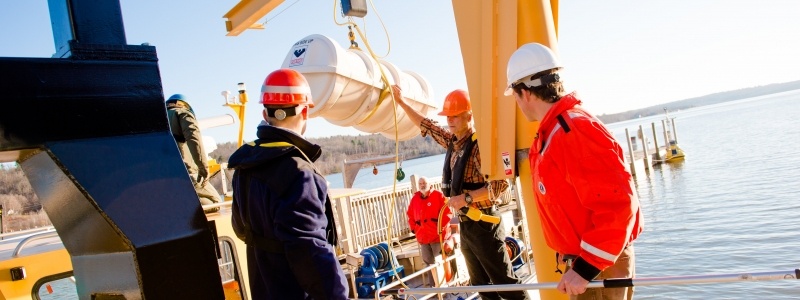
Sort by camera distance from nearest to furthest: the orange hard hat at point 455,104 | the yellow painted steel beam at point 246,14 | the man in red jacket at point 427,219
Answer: the orange hard hat at point 455,104 < the yellow painted steel beam at point 246,14 < the man in red jacket at point 427,219

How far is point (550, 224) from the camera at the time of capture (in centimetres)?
296

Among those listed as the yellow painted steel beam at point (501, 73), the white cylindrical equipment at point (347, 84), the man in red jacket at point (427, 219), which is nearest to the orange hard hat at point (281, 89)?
the yellow painted steel beam at point (501, 73)

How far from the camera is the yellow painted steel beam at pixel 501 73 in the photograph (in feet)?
12.0

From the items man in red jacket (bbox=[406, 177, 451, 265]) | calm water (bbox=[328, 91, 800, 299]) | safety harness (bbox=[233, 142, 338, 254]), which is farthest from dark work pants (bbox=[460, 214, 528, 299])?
calm water (bbox=[328, 91, 800, 299])

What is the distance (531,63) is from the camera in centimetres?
297

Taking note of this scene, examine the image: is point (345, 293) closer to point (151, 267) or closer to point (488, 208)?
point (151, 267)

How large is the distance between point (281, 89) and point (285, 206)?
25.0 inches

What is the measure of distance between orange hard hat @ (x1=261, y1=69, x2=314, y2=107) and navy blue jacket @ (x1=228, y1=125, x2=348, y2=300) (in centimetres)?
15

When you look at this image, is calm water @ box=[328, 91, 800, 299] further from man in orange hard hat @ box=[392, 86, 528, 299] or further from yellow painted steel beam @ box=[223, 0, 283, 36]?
yellow painted steel beam @ box=[223, 0, 283, 36]

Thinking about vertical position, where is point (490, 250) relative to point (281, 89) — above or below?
below

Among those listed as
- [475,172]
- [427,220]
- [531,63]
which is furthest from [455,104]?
[427,220]

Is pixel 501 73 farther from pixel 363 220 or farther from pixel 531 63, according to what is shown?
pixel 363 220

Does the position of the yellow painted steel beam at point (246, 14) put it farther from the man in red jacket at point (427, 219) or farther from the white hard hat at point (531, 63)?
the man in red jacket at point (427, 219)

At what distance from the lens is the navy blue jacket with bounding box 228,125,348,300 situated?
2.40 meters
